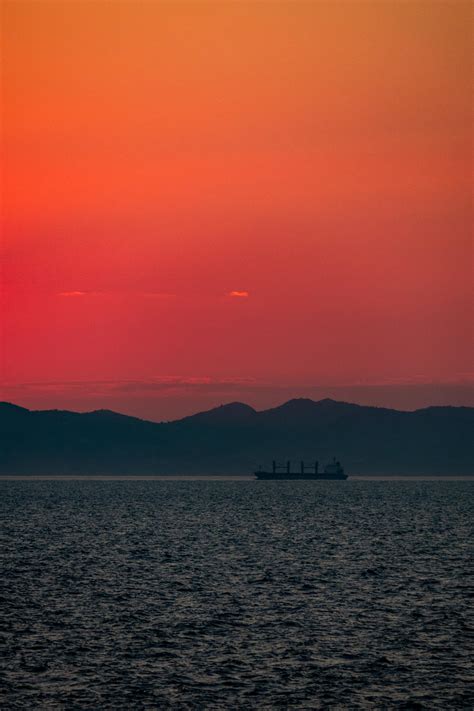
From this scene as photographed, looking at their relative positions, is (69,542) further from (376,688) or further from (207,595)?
(376,688)

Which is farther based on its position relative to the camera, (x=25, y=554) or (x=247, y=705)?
(x=25, y=554)

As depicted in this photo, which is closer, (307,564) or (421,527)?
(307,564)

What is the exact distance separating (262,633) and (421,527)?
10703cm

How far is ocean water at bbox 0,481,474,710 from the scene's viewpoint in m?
48.9

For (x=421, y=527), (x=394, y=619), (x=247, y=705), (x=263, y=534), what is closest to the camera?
(x=247, y=705)

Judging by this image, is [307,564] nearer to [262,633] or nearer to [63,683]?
[262,633]

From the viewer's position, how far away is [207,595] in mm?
80000

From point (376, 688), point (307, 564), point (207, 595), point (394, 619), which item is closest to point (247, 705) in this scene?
point (376, 688)

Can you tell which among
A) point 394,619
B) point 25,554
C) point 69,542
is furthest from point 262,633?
point 69,542

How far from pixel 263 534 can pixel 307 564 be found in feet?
151

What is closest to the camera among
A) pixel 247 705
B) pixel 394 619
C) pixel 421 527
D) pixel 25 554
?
pixel 247 705

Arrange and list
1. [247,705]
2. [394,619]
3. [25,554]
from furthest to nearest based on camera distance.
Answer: [25,554], [394,619], [247,705]

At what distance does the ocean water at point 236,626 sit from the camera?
4888 centimetres

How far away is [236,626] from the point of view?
216 ft
